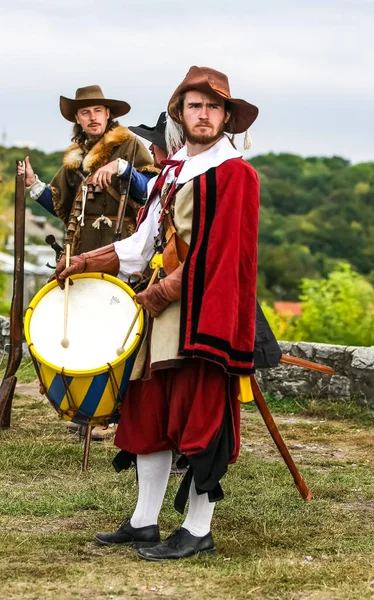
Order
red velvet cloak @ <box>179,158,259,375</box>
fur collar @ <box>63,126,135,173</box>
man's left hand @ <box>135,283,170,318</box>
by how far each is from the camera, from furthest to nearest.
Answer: fur collar @ <box>63,126,135,173</box> → man's left hand @ <box>135,283,170,318</box> → red velvet cloak @ <box>179,158,259,375</box>

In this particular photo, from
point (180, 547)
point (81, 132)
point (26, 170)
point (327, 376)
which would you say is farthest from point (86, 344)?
point (327, 376)

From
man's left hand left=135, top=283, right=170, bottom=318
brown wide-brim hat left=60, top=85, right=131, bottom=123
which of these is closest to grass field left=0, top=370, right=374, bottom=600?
man's left hand left=135, top=283, right=170, bottom=318

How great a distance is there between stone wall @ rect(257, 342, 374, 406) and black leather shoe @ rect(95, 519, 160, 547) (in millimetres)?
3677

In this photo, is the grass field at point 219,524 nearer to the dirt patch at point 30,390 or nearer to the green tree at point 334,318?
the dirt patch at point 30,390

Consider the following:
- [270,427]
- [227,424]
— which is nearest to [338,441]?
[270,427]

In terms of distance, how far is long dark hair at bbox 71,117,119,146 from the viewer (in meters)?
6.70

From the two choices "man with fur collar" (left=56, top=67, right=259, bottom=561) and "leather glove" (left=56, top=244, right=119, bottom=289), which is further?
"leather glove" (left=56, top=244, right=119, bottom=289)

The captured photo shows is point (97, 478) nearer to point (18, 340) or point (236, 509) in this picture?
point (236, 509)

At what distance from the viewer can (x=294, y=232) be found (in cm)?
6669

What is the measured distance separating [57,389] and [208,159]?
1175 millimetres

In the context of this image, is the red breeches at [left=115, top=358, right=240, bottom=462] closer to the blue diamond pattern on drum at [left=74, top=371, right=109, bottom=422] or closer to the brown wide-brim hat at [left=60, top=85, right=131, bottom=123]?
the blue diamond pattern on drum at [left=74, top=371, right=109, bottom=422]

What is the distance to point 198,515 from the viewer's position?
434cm

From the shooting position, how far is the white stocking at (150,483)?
4.42 metres

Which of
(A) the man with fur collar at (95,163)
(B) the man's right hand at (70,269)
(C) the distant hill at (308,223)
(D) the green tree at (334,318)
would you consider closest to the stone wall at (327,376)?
(A) the man with fur collar at (95,163)
